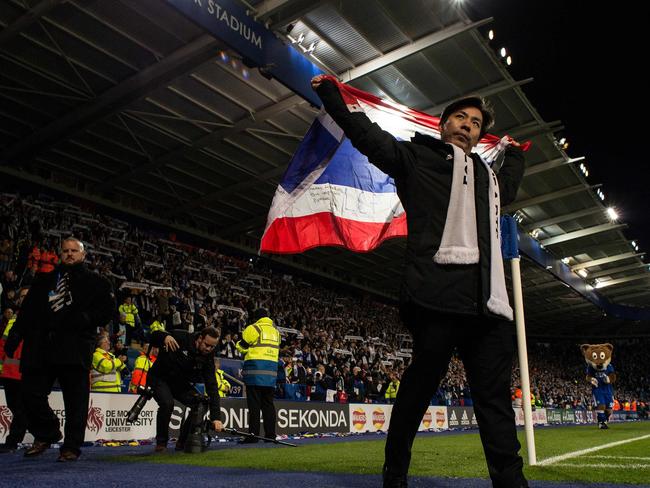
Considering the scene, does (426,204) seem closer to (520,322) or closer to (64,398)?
(520,322)

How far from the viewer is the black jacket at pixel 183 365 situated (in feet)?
23.1

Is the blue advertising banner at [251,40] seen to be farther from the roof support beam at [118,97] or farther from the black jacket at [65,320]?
the black jacket at [65,320]

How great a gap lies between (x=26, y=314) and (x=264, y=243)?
2.39 m

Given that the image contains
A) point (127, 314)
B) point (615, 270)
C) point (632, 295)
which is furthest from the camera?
point (632, 295)

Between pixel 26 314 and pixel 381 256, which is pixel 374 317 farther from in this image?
pixel 26 314

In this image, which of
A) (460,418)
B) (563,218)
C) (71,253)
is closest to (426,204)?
(71,253)

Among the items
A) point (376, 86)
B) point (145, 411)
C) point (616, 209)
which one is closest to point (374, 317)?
point (616, 209)

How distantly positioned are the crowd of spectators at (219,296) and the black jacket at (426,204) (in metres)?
7.37

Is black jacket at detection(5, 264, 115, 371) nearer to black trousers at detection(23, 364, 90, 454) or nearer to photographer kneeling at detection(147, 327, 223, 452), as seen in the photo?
black trousers at detection(23, 364, 90, 454)

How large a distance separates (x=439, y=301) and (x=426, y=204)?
50 centimetres

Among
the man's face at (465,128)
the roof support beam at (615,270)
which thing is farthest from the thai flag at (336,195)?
the roof support beam at (615,270)

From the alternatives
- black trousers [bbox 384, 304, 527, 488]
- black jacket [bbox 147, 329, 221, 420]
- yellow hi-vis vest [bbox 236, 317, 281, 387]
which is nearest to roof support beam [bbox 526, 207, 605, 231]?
yellow hi-vis vest [bbox 236, 317, 281, 387]

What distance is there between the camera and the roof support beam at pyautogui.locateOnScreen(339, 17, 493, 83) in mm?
14344

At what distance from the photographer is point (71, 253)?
17.9 feet
